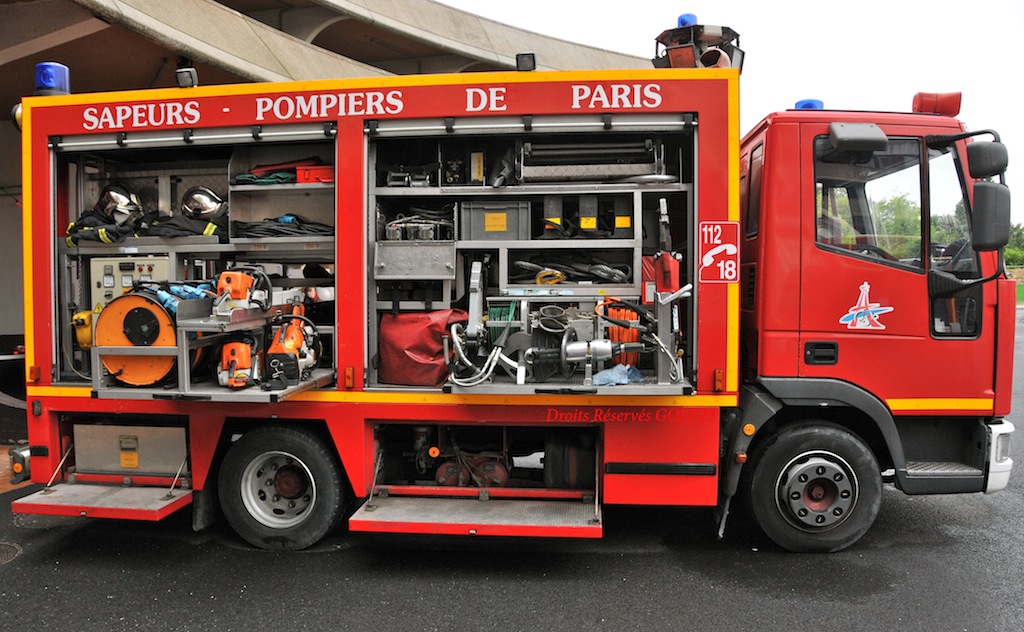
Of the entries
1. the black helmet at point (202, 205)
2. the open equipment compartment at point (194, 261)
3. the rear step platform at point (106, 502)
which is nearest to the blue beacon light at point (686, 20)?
the open equipment compartment at point (194, 261)

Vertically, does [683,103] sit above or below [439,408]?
above

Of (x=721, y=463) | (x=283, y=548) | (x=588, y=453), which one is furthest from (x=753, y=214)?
(x=283, y=548)

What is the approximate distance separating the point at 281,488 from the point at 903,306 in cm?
437

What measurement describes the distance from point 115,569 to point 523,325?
10.5 ft

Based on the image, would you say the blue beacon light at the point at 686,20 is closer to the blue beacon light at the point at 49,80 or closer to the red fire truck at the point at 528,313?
the red fire truck at the point at 528,313

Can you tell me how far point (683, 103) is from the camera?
→ 4.01 metres

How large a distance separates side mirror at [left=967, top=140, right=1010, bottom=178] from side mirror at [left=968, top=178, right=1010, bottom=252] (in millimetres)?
50

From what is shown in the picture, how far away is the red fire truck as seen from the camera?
404cm

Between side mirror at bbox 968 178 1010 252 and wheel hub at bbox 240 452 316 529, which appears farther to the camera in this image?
wheel hub at bbox 240 452 316 529

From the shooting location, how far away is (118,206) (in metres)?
4.84

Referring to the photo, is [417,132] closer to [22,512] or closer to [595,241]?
[595,241]

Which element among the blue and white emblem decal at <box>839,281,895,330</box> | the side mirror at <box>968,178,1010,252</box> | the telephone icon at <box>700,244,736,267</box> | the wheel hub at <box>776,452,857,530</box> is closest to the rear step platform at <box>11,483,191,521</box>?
the telephone icon at <box>700,244,736,267</box>

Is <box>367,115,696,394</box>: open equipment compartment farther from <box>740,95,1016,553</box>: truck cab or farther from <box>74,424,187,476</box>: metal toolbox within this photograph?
<box>74,424,187,476</box>: metal toolbox

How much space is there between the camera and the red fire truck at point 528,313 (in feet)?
13.2
